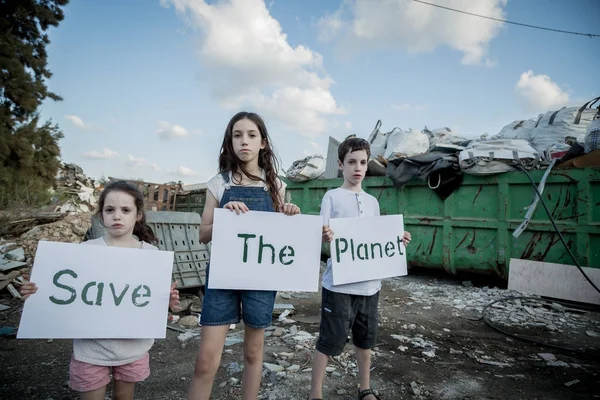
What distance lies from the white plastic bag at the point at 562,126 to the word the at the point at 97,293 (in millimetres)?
5318

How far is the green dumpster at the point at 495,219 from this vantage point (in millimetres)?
3947

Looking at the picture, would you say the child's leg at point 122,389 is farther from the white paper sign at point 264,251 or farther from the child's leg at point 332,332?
the child's leg at point 332,332

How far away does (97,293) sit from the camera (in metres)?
1.33

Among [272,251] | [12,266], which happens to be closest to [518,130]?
[272,251]

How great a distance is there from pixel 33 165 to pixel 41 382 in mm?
11472

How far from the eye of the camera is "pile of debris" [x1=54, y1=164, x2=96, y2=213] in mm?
11927

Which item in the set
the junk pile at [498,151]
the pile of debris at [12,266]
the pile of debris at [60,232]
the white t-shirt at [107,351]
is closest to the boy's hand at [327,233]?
the white t-shirt at [107,351]

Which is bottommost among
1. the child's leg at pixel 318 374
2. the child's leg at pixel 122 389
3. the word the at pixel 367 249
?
the child's leg at pixel 318 374

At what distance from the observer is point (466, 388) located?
2127 mm

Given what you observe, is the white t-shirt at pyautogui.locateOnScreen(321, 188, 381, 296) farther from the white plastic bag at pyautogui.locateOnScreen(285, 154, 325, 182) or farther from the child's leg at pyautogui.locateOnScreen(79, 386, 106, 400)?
the white plastic bag at pyautogui.locateOnScreen(285, 154, 325, 182)

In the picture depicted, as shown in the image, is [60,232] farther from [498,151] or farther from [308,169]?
[498,151]

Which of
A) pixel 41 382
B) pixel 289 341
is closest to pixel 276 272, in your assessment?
pixel 289 341

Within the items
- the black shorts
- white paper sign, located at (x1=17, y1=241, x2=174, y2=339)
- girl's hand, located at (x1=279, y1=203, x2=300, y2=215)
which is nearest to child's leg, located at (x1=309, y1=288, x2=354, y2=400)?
the black shorts

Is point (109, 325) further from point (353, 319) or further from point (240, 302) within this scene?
point (353, 319)
